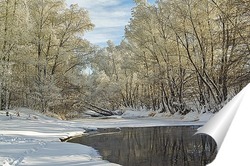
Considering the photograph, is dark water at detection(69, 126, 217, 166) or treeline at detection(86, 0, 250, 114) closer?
dark water at detection(69, 126, 217, 166)

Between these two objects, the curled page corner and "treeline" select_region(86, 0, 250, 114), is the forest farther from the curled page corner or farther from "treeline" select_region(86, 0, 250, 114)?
the curled page corner

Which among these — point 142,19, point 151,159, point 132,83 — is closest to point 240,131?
point 151,159

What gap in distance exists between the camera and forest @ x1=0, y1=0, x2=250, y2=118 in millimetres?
25766

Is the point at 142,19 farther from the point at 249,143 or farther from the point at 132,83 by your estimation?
the point at 249,143

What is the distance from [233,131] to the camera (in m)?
3.26

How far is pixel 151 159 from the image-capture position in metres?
11.2

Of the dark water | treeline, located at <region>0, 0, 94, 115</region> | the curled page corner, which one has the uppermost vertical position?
treeline, located at <region>0, 0, 94, 115</region>

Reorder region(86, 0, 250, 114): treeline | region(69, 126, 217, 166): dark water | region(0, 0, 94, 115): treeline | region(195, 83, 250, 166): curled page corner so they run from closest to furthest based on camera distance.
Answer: region(195, 83, 250, 166): curled page corner
region(69, 126, 217, 166): dark water
region(0, 0, 94, 115): treeline
region(86, 0, 250, 114): treeline

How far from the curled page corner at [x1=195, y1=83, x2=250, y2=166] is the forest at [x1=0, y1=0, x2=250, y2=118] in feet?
65.8

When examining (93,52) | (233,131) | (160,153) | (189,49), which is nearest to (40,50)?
(93,52)

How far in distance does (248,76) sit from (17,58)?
18.6m

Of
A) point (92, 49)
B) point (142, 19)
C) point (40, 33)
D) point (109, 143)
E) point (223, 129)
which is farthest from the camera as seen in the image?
point (142, 19)

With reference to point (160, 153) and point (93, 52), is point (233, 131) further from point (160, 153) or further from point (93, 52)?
point (93, 52)

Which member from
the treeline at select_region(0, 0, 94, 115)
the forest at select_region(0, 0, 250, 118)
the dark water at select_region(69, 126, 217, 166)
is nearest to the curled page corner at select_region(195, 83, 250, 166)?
the dark water at select_region(69, 126, 217, 166)
